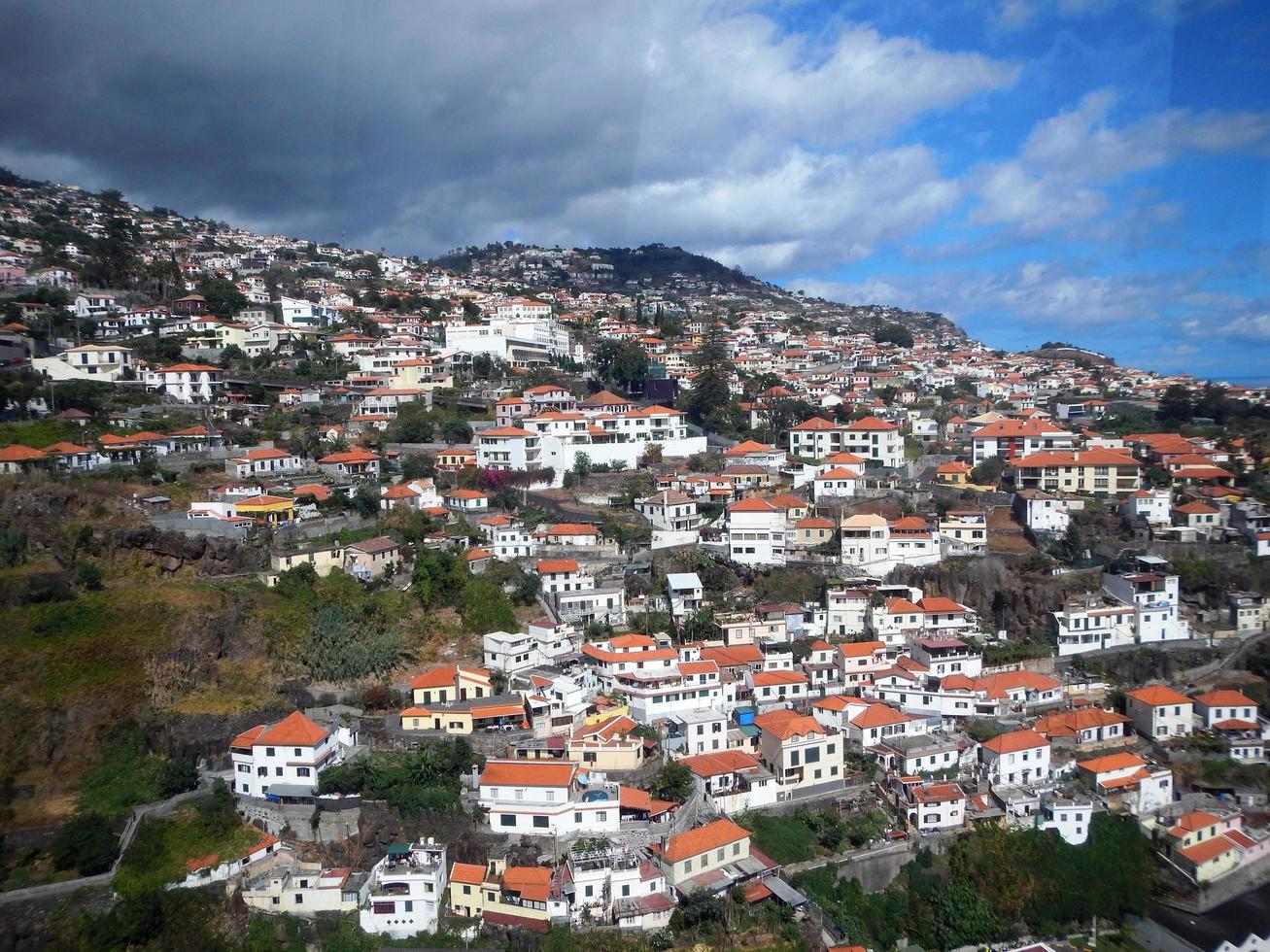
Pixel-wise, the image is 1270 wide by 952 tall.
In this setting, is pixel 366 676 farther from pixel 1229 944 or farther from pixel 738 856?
pixel 1229 944

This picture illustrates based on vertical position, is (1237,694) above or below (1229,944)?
above

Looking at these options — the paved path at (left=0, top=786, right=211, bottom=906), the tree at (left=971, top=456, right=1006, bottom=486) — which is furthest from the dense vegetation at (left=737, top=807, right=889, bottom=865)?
the tree at (left=971, top=456, right=1006, bottom=486)

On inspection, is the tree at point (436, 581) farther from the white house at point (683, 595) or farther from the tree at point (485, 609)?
the white house at point (683, 595)

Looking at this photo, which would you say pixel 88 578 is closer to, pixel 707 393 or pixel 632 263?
pixel 707 393

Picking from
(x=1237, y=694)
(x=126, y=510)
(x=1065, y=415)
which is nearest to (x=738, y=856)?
(x=1237, y=694)

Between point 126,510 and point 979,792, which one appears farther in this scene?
point 126,510

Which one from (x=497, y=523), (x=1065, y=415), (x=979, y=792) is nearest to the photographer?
(x=979, y=792)

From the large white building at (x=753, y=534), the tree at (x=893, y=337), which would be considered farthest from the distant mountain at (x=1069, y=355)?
the large white building at (x=753, y=534)
